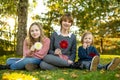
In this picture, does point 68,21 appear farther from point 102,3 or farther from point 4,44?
point 4,44

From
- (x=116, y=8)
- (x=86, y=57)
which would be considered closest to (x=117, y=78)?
(x=86, y=57)

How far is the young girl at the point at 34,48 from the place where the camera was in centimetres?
709

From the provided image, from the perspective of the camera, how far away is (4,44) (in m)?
22.9

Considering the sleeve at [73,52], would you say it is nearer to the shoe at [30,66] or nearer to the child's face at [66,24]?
the child's face at [66,24]

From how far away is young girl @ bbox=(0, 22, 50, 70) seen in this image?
709 centimetres

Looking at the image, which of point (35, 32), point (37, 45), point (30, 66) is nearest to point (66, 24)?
point (35, 32)

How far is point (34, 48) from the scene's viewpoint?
23.1ft

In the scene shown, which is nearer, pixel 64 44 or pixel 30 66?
pixel 30 66

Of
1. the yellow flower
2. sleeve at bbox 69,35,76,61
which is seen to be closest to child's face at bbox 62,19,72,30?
sleeve at bbox 69,35,76,61

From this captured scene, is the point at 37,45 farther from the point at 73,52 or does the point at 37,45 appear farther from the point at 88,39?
the point at 88,39

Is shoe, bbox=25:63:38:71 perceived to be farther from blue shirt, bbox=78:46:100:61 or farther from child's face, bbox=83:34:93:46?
child's face, bbox=83:34:93:46

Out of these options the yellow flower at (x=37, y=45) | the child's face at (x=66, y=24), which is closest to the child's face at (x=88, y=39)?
the child's face at (x=66, y=24)

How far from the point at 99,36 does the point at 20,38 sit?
2248cm

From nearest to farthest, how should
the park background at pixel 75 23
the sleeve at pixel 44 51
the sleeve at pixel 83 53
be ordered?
1. the sleeve at pixel 44 51
2. the sleeve at pixel 83 53
3. the park background at pixel 75 23
